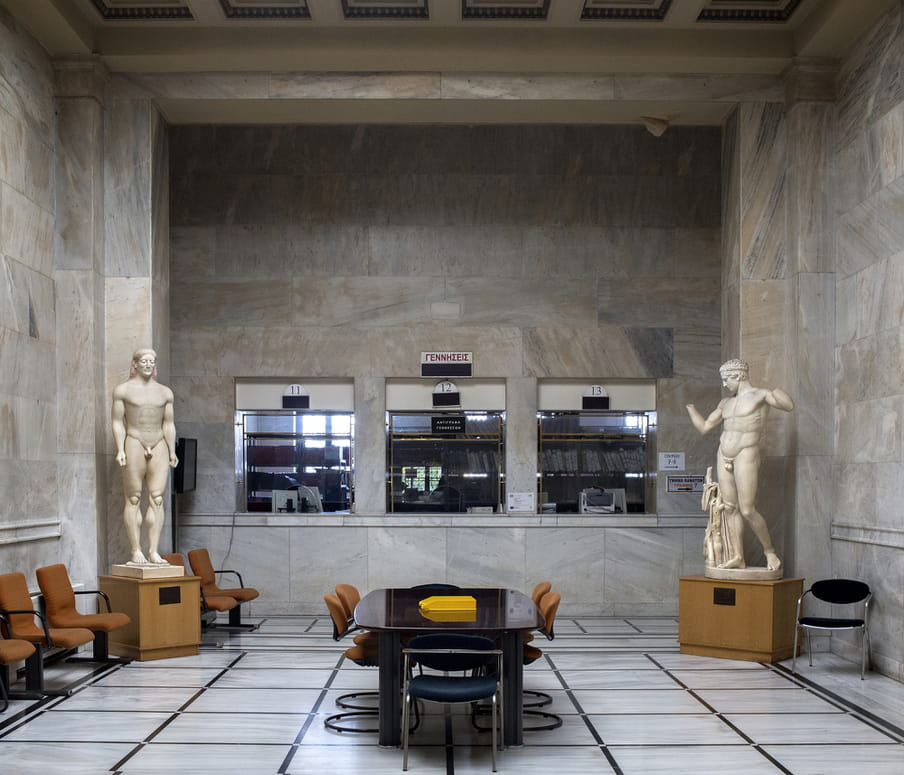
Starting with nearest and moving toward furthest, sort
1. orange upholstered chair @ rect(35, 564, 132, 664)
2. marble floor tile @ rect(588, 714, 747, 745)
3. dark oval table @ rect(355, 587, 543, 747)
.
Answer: dark oval table @ rect(355, 587, 543, 747)
marble floor tile @ rect(588, 714, 747, 745)
orange upholstered chair @ rect(35, 564, 132, 664)

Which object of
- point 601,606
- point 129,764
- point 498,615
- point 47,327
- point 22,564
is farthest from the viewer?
point 601,606

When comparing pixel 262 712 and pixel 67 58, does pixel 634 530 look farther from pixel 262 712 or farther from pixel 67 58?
pixel 67 58

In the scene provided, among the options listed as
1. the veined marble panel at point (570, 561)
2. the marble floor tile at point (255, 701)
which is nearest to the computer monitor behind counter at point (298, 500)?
the veined marble panel at point (570, 561)

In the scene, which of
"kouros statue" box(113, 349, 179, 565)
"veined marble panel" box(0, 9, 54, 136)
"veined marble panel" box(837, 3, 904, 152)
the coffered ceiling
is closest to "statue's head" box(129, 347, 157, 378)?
"kouros statue" box(113, 349, 179, 565)

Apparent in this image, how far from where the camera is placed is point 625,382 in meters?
13.3

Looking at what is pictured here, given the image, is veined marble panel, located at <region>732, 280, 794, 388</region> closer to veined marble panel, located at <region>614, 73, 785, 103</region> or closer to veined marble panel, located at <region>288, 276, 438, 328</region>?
veined marble panel, located at <region>614, 73, 785, 103</region>

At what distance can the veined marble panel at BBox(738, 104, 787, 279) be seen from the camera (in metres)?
10.9

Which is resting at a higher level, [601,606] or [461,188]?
[461,188]

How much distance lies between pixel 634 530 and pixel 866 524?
3710 millimetres

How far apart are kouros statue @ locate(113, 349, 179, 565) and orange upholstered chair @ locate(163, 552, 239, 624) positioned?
1.24ft

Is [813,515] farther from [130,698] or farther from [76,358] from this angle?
[76,358]

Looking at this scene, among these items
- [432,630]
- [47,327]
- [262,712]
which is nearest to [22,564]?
[47,327]

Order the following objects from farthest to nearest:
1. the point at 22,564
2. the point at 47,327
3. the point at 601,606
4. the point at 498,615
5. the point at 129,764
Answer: the point at 601,606 → the point at 47,327 → the point at 22,564 → the point at 498,615 → the point at 129,764

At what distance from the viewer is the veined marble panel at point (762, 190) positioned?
35.7 feet
